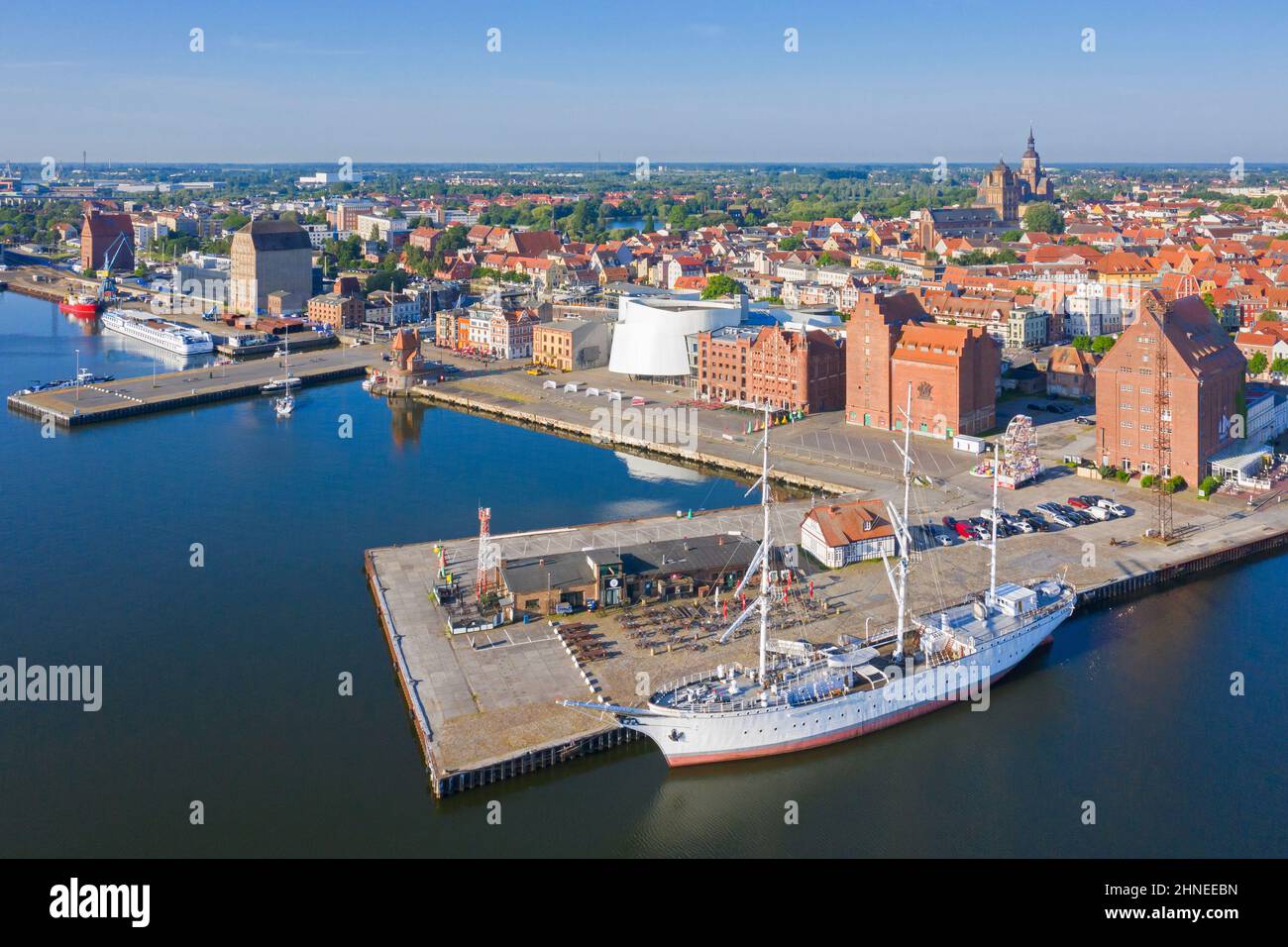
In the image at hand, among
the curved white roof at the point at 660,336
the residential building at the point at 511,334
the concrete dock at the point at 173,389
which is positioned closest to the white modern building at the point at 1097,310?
the curved white roof at the point at 660,336

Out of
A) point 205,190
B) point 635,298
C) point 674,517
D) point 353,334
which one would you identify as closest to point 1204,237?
point 635,298

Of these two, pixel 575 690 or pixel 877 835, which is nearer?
pixel 877 835

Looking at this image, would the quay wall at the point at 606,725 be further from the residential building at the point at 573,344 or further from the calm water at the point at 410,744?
the residential building at the point at 573,344

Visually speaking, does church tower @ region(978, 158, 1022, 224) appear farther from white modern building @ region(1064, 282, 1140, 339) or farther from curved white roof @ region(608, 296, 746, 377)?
curved white roof @ region(608, 296, 746, 377)

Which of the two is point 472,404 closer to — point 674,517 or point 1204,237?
point 674,517
